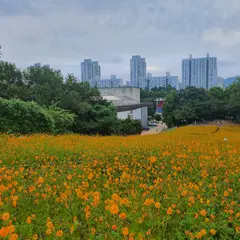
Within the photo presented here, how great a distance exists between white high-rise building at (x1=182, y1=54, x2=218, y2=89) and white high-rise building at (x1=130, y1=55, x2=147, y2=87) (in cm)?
1594

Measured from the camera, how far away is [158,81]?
117 meters

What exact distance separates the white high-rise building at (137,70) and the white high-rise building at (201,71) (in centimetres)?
1594

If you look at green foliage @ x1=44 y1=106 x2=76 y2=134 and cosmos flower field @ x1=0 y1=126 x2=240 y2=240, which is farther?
green foliage @ x1=44 y1=106 x2=76 y2=134

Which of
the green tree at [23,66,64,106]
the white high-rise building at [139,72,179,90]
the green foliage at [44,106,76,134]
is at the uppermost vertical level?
the white high-rise building at [139,72,179,90]

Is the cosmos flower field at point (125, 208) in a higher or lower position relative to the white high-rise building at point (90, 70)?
lower

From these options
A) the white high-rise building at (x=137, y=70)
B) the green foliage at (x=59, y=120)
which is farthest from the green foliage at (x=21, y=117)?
the white high-rise building at (x=137, y=70)

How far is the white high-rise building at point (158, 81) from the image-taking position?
11050 centimetres

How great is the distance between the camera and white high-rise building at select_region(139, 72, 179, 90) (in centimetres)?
11050

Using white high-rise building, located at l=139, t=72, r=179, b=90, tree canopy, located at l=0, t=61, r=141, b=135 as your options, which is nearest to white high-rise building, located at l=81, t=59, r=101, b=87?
white high-rise building, located at l=139, t=72, r=179, b=90

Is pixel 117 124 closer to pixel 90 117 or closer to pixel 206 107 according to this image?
pixel 90 117

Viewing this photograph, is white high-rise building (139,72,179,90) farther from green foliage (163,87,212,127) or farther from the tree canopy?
the tree canopy

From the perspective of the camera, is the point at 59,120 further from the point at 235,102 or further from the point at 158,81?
the point at 158,81

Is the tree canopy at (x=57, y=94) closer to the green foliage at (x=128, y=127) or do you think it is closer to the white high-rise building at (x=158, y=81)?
the green foliage at (x=128, y=127)

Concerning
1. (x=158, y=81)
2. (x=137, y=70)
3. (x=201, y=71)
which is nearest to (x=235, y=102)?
(x=201, y=71)
